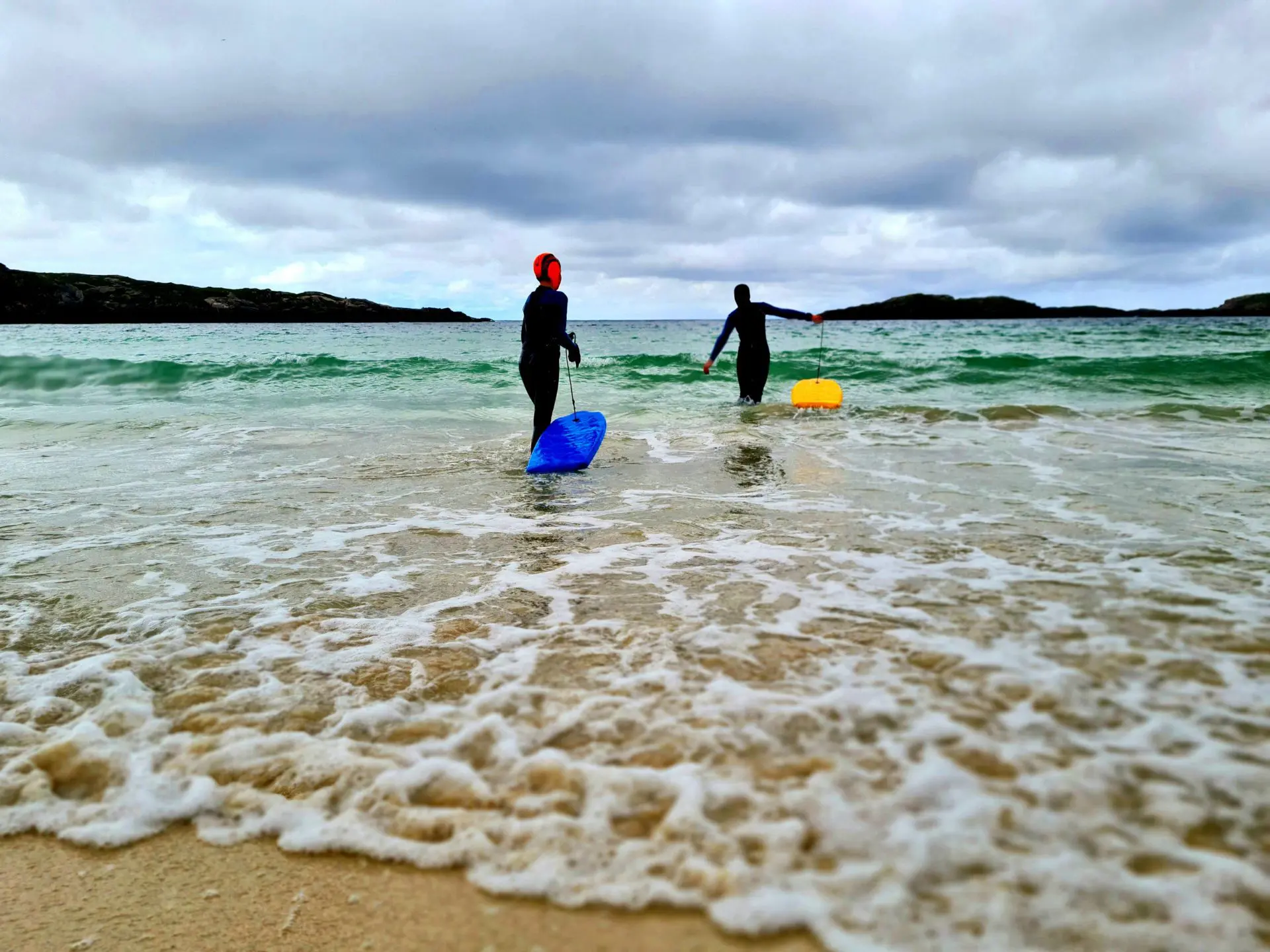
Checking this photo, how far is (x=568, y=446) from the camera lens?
8.80m

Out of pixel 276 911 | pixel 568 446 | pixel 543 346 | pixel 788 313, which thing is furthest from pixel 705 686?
pixel 788 313

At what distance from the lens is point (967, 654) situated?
10.5 ft

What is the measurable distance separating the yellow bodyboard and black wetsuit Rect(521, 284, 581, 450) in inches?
243

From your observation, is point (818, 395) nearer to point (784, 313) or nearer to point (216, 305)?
point (784, 313)

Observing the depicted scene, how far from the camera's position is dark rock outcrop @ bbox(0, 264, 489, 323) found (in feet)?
289

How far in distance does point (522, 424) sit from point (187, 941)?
1171 cm

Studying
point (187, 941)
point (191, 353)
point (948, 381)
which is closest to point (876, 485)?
point (187, 941)

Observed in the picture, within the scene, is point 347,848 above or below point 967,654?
below

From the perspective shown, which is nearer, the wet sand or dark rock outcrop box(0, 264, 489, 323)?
the wet sand

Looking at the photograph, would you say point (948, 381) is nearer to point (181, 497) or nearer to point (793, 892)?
point (181, 497)

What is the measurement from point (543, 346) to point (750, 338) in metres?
5.58

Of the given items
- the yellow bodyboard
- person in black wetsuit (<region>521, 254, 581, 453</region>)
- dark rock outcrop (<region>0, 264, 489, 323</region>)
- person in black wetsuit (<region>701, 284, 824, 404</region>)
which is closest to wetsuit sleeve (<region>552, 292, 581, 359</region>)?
person in black wetsuit (<region>521, 254, 581, 453</region>)

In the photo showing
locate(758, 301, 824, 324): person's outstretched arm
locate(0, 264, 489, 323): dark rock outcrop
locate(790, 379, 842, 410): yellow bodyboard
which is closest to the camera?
locate(758, 301, 824, 324): person's outstretched arm

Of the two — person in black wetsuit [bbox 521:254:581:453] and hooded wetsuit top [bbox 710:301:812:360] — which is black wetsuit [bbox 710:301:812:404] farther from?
person in black wetsuit [bbox 521:254:581:453]
